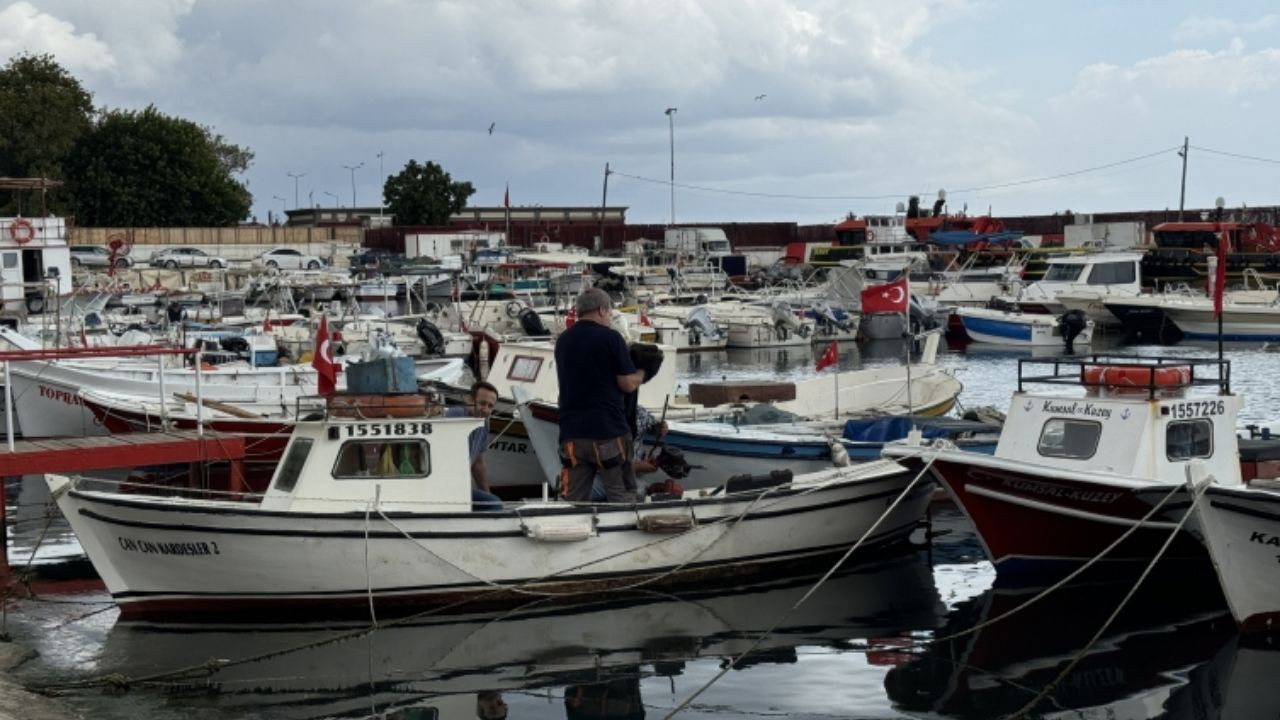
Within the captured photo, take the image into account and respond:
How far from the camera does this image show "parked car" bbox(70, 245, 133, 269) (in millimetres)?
62625

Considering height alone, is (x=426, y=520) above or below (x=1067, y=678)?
above

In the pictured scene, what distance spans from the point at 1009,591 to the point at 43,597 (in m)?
10.5

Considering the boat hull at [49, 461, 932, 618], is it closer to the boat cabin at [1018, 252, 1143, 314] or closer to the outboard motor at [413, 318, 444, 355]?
the outboard motor at [413, 318, 444, 355]

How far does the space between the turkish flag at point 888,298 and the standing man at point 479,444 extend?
9993 millimetres

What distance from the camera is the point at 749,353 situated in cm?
5744

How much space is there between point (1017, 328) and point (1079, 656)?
43.2 m

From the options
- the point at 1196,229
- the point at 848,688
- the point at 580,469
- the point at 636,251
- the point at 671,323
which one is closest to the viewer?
the point at 848,688

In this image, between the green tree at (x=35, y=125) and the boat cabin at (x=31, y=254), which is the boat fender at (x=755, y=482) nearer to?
the boat cabin at (x=31, y=254)

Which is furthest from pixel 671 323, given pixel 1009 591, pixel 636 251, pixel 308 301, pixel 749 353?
pixel 1009 591

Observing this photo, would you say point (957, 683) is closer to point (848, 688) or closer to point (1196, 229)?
point (848, 688)

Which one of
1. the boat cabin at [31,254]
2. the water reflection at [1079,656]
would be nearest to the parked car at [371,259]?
the boat cabin at [31,254]

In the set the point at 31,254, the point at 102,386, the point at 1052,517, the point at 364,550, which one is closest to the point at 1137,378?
the point at 1052,517

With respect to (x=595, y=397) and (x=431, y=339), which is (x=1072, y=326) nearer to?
(x=431, y=339)

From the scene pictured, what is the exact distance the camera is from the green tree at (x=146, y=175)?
3590 inches
